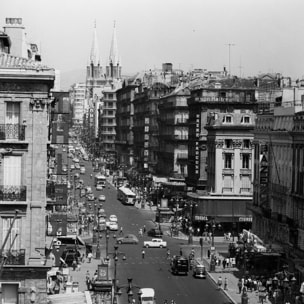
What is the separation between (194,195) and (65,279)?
5901 centimetres

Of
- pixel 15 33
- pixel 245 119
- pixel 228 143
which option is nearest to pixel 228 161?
pixel 228 143

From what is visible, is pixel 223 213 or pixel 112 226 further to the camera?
pixel 223 213

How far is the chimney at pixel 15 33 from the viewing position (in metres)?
61.0

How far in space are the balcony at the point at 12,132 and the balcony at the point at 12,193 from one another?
2083mm

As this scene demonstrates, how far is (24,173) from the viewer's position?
164 feet

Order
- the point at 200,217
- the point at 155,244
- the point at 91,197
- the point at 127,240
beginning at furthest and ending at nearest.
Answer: the point at 91,197
the point at 200,217
the point at 127,240
the point at 155,244

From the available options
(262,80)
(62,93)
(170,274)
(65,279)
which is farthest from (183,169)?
(62,93)

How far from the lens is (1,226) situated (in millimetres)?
49719

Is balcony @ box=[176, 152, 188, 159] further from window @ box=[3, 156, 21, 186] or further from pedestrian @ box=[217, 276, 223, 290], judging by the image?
window @ box=[3, 156, 21, 186]

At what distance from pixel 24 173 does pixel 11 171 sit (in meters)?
0.56

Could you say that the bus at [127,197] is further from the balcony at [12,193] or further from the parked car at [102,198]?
the balcony at [12,193]

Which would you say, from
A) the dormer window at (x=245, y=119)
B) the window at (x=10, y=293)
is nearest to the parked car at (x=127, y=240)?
the dormer window at (x=245, y=119)

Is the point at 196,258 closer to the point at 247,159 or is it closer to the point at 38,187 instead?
the point at 247,159

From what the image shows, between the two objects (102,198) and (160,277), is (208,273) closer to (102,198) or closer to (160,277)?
(160,277)
